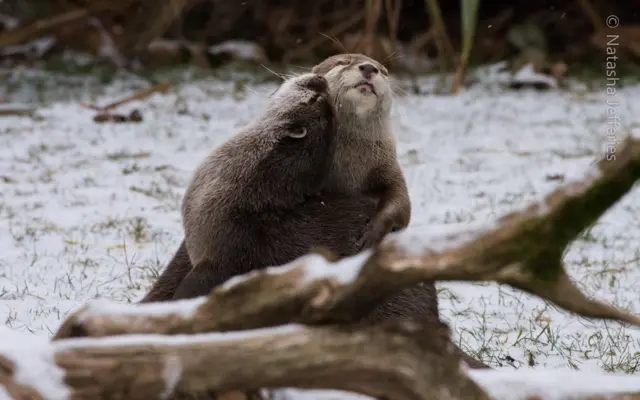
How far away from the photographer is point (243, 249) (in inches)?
111

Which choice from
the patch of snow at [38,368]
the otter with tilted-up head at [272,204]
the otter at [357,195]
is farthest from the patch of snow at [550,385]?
the otter with tilted-up head at [272,204]

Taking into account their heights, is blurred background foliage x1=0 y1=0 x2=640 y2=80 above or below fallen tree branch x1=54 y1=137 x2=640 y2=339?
below

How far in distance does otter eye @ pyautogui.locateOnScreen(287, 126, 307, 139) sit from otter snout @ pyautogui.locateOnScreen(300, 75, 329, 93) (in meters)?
0.17

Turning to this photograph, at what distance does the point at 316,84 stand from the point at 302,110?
0.12 m

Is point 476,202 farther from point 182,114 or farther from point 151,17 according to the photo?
point 151,17

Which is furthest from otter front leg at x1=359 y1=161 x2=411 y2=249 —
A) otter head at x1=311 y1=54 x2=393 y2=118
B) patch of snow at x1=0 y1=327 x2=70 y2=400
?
patch of snow at x1=0 y1=327 x2=70 y2=400

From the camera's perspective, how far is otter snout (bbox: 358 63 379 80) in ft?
10.5

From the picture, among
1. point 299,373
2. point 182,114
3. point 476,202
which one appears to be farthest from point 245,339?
point 182,114

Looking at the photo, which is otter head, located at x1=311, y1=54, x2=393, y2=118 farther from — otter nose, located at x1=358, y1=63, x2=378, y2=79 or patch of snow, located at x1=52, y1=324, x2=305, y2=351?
patch of snow, located at x1=52, y1=324, x2=305, y2=351

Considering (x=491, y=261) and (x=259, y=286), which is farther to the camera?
(x=259, y=286)

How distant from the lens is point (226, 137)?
594 centimetres

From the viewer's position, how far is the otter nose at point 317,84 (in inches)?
121

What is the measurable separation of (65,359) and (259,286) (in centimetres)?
41

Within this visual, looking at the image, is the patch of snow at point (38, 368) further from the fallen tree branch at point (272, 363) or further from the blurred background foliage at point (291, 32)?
the blurred background foliage at point (291, 32)
